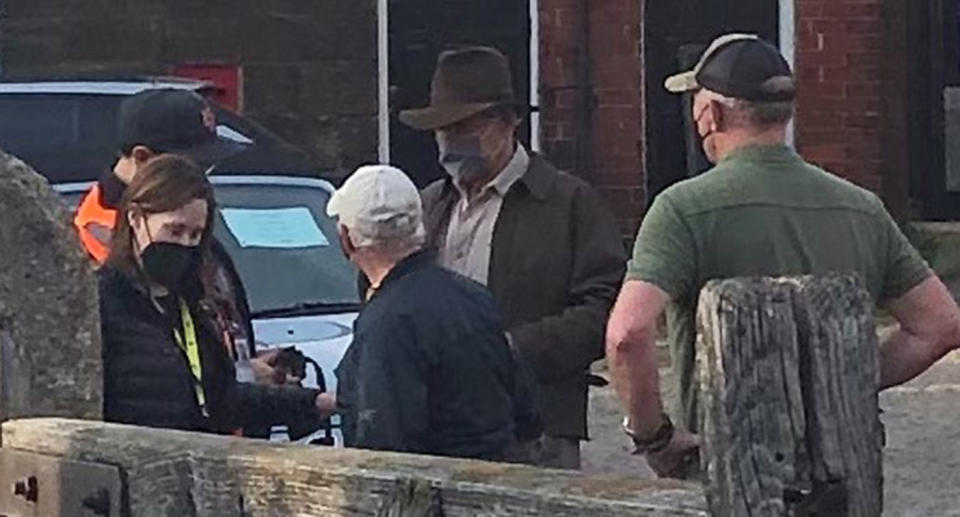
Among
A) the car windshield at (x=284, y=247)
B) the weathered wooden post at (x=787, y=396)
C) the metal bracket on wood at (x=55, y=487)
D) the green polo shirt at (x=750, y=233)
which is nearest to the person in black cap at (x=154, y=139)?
the car windshield at (x=284, y=247)

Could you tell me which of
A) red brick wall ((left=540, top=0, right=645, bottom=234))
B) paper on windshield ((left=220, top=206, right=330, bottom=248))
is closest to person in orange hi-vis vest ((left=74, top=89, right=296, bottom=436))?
paper on windshield ((left=220, top=206, right=330, bottom=248))

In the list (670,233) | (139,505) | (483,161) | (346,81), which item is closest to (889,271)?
(670,233)

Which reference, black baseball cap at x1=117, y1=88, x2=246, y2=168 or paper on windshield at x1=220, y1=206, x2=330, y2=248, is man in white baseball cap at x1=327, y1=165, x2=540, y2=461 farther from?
paper on windshield at x1=220, y1=206, x2=330, y2=248

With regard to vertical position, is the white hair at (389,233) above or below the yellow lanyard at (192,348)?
above

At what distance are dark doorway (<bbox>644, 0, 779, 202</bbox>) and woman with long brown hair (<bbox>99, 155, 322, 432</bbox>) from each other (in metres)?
8.47

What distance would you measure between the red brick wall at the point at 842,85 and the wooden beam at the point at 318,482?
9481mm

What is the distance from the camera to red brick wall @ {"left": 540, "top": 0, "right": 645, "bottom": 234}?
1302 centimetres

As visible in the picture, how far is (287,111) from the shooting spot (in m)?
13.0

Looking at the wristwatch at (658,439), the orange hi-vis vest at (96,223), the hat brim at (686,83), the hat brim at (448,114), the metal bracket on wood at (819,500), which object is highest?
the hat brim at (686,83)

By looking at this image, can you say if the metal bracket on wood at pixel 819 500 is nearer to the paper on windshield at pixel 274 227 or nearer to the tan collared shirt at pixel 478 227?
the tan collared shirt at pixel 478 227

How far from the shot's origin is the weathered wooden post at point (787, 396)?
2.53m

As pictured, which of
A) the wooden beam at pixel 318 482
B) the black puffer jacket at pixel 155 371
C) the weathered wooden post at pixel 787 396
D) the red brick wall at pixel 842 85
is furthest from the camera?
the red brick wall at pixel 842 85

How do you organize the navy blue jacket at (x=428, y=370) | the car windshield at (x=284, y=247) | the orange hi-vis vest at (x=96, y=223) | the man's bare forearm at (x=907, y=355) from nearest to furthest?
the navy blue jacket at (x=428, y=370)
the man's bare forearm at (x=907, y=355)
the orange hi-vis vest at (x=96, y=223)
the car windshield at (x=284, y=247)

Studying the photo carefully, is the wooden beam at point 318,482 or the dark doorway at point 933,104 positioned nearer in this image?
the wooden beam at point 318,482
